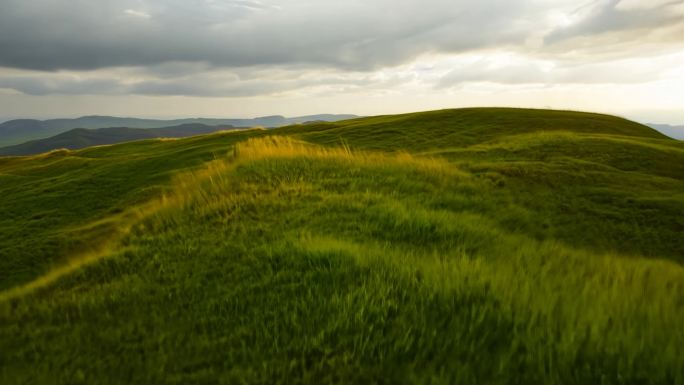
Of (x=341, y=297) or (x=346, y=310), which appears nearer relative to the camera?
(x=346, y=310)

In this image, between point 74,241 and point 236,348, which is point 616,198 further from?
point 74,241

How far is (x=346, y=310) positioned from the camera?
2992 mm

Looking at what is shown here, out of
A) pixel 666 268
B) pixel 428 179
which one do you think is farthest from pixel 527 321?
pixel 428 179

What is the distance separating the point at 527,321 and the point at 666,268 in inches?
112

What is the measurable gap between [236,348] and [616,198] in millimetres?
14033

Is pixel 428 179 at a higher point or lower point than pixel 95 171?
higher

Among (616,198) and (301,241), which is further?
(616,198)

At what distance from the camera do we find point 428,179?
8352 millimetres

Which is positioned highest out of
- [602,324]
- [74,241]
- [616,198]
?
[602,324]

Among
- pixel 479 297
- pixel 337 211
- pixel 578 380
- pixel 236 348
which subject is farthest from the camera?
pixel 337 211

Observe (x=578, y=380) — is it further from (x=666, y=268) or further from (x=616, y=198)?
(x=616, y=198)

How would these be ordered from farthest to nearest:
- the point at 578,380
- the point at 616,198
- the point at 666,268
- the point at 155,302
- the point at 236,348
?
1. the point at 616,198
2. the point at 666,268
3. the point at 155,302
4. the point at 236,348
5. the point at 578,380

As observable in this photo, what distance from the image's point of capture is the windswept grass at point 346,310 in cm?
246

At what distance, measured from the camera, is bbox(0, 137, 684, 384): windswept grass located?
2455 millimetres
